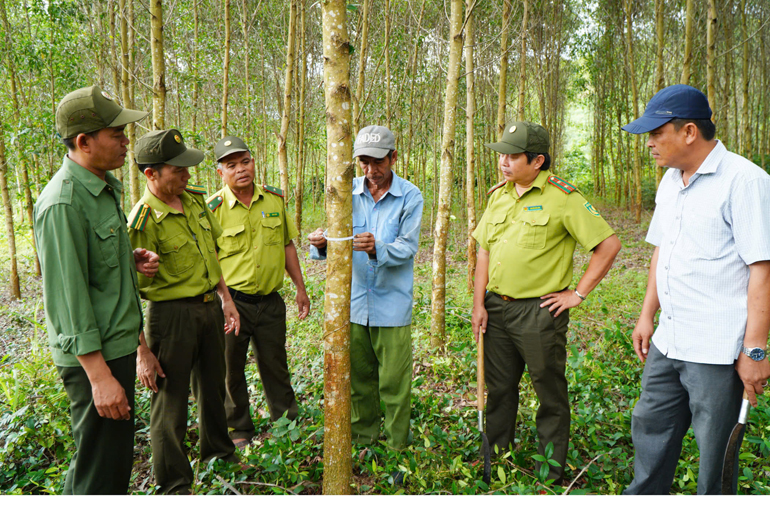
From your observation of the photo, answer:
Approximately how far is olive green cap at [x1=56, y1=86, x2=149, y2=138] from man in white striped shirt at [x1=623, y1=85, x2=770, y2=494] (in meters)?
2.08

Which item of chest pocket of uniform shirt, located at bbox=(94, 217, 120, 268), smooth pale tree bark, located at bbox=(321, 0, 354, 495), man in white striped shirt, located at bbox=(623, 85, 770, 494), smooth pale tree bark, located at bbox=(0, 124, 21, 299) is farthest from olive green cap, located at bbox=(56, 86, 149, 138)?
smooth pale tree bark, located at bbox=(0, 124, 21, 299)

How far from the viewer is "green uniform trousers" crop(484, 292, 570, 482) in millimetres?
2449

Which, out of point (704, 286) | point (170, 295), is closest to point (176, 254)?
point (170, 295)

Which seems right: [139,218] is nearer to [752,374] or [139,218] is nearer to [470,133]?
[752,374]

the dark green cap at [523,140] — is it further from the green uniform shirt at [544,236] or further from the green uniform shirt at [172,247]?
the green uniform shirt at [172,247]

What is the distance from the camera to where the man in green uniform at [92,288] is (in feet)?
5.56

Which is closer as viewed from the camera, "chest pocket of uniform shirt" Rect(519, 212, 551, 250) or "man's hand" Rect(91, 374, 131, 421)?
"man's hand" Rect(91, 374, 131, 421)

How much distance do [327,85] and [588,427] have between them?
97.0 inches

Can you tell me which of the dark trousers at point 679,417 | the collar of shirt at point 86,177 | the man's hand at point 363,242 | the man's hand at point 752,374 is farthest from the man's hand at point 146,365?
the man's hand at point 752,374

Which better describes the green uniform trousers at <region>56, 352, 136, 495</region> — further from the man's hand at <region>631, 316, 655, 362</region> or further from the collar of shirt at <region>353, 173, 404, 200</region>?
the man's hand at <region>631, 316, 655, 362</region>

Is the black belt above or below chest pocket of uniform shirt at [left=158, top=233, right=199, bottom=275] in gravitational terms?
below

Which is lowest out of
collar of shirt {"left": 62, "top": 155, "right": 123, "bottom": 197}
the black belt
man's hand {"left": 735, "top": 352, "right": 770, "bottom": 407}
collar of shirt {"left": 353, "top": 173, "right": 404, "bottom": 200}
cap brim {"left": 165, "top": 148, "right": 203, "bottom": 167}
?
man's hand {"left": 735, "top": 352, "right": 770, "bottom": 407}

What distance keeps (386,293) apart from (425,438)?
31.7 inches

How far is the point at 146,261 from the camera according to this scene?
7.11ft
